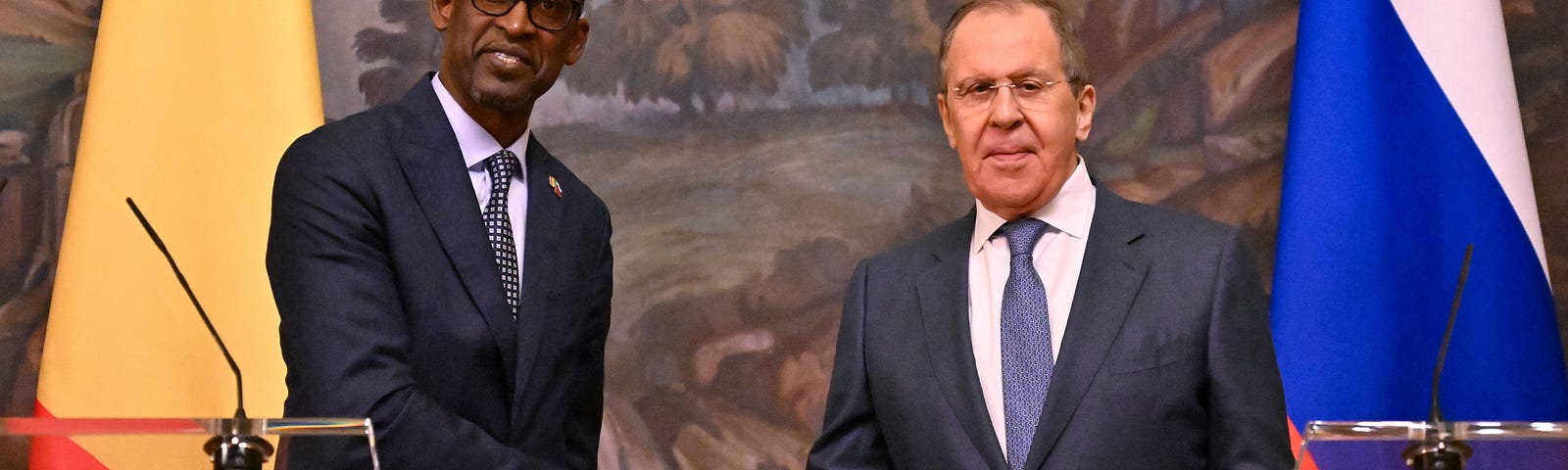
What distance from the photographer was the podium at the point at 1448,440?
1766 millimetres

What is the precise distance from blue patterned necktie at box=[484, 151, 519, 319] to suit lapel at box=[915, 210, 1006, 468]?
766 millimetres

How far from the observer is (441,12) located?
301 centimetres

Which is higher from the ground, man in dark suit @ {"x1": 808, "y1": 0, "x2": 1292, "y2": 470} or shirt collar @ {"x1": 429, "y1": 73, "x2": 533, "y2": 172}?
shirt collar @ {"x1": 429, "y1": 73, "x2": 533, "y2": 172}

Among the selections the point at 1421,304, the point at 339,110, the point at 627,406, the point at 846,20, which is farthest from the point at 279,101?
the point at 1421,304

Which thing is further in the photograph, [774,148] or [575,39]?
[774,148]

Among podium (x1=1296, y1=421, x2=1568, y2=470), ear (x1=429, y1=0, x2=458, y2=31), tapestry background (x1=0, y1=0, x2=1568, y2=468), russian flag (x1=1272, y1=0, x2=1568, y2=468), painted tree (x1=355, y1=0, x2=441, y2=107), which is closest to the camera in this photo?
podium (x1=1296, y1=421, x2=1568, y2=470)

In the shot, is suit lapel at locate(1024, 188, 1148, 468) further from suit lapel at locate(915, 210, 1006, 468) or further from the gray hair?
the gray hair

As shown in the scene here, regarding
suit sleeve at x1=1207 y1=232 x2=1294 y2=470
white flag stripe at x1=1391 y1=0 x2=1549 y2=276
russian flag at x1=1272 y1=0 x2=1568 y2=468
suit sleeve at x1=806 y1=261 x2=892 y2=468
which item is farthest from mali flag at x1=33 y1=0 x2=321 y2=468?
white flag stripe at x1=1391 y1=0 x2=1549 y2=276

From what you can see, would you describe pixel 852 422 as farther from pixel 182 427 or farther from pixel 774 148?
pixel 774 148

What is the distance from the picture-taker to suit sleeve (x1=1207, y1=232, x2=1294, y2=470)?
239cm

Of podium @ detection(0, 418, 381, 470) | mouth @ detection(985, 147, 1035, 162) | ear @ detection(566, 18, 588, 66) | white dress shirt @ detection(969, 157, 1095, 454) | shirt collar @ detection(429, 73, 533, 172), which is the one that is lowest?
podium @ detection(0, 418, 381, 470)

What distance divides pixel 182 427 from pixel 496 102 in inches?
45.2

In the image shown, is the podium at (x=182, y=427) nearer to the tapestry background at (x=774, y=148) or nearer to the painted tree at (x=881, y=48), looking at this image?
the tapestry background at (x=774, y=148)

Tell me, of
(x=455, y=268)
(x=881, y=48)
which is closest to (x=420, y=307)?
(x=455, y=268)
